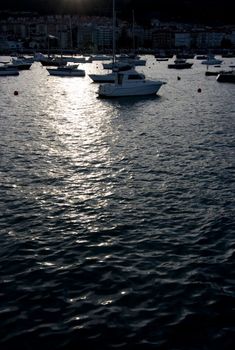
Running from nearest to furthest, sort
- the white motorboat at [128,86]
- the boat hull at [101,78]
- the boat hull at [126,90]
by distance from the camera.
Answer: the boat hull at [126,90] → the white motorboat at [128,86] → the boat hull at [101,78]

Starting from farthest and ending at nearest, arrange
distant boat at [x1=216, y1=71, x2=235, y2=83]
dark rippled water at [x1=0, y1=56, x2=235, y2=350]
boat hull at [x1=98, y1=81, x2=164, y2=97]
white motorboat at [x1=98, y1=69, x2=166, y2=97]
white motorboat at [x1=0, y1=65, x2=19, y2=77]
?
white motorboat at [x1=0, y1=65, x2=19, y2=77] → distant boat at [x1=216, y1=71, x2=235, y2=83] → white motorboat at [x1=98, y1=69, x2=166, y2=97] → boat hull at [x1=98, y1=81, x2=164, y2=97] → dark rippled water at [x1=0, y1=56, x2=235, y2=350]

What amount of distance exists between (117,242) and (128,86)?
151ft

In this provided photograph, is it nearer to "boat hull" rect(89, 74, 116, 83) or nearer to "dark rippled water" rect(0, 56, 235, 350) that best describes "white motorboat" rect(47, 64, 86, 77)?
"boat hull" rect(89, 74, 116, 83)

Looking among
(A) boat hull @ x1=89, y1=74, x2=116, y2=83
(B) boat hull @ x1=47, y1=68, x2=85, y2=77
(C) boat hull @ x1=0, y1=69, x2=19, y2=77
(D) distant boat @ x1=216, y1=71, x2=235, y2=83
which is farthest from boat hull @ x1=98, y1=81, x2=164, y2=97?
(C) boat hull @ x1=0, y1=69, x2=19, y2=77

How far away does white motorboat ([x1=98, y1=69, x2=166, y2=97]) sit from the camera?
5991 cm

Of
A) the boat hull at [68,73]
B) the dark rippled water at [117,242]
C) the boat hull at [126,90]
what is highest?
the boat hull at [68,73]

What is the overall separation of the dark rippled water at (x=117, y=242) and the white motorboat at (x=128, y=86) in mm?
25242

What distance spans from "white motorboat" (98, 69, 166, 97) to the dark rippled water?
25242 millimetres

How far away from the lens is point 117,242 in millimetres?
16516

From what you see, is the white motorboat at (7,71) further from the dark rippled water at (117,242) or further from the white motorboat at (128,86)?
the dark rippled water at (117,242)

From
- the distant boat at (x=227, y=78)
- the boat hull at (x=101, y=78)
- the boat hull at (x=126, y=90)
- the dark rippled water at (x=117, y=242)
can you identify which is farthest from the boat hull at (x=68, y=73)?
the dark rippled water at (x=117, y=242)

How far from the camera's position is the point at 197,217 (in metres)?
18.8

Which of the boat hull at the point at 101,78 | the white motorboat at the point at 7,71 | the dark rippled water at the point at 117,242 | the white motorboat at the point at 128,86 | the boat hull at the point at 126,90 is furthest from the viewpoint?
the white motorboat at the point at 7,71

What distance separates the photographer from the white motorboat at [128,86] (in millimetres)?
59906
